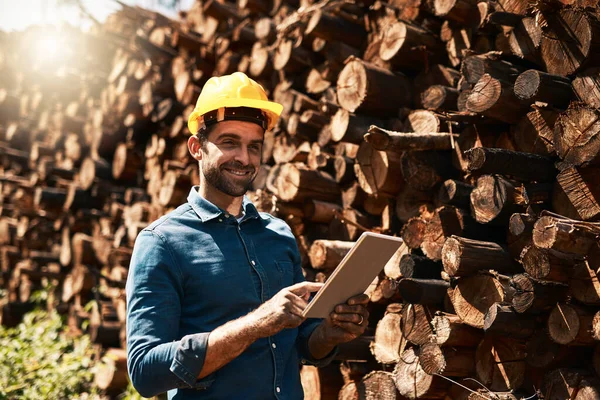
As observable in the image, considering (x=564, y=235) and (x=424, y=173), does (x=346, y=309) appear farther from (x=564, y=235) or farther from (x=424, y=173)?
(x=424, y=173)

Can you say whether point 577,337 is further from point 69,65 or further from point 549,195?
point 69,65

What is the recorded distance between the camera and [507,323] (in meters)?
2.89

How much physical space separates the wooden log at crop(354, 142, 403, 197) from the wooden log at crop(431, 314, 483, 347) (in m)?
0.83

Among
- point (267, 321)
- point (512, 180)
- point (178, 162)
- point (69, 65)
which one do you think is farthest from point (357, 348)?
point (69, 65)

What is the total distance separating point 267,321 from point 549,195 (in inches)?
58.9

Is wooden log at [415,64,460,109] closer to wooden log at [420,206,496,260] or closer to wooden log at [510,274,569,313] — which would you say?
wooden log at [420,206,496,260]

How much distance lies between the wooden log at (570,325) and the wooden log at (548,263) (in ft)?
0.41

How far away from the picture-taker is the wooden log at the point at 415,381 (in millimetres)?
3303

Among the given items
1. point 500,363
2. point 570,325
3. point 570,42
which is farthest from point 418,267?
point 570,42

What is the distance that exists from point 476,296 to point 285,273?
966 millimetres

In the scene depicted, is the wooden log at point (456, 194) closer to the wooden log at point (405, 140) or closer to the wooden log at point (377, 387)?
the wooden log at point (405, 140)

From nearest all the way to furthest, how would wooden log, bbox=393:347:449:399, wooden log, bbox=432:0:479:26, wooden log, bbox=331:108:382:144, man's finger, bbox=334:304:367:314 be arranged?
1. man's finger, bbox=334:304:367:314
2. wooden log, bbox=393:347:449:399
3. wooden log, bbox=432:0:479:26
4. wooden log, bbox=331:108:382:144

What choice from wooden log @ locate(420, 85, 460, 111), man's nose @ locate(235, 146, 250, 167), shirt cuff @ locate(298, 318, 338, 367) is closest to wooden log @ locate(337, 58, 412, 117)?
wooden log @ locate(420, 85, 460, 111)

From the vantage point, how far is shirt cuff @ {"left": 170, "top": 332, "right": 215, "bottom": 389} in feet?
7.02
